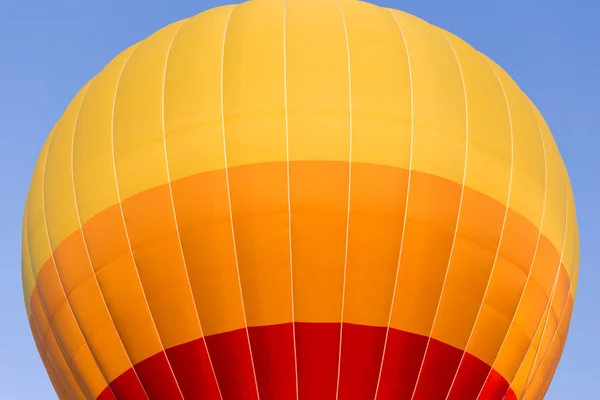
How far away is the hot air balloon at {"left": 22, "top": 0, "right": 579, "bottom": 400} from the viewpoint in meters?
9.99

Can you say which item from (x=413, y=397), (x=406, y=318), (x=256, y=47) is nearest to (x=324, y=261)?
(x=406, y=318)

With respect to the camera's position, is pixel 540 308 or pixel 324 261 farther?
pixel 540 308

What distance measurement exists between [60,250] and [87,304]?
2.31ft

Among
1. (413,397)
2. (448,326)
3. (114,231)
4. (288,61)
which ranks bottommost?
(413,397)

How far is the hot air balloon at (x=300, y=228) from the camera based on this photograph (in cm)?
999

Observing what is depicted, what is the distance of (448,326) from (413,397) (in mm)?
774

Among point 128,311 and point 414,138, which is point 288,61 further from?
point 128,311

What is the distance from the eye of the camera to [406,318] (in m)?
10.1

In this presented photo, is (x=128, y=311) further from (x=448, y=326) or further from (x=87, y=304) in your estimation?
(x=448, y=326)

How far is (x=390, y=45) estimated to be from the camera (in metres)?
10.9

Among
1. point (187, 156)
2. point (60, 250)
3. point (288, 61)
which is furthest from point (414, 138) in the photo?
point (60, 250)

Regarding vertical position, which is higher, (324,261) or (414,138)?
(414,138)

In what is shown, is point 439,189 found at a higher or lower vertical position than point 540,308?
higher

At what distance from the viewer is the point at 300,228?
391 inches
